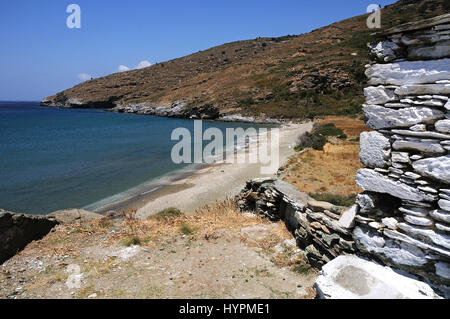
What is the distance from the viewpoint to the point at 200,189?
60.6 ft

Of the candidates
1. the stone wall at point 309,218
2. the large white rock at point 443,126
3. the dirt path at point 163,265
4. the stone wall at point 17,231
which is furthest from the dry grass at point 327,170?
the stone wall at point 17,231

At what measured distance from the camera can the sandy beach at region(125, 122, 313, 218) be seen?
1603 centimetres

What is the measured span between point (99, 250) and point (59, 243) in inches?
55.7

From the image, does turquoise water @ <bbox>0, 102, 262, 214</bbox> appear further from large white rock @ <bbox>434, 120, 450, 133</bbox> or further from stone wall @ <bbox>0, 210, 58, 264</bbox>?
large white rock @ <bbox>434, 120, 450, 133</bbox>

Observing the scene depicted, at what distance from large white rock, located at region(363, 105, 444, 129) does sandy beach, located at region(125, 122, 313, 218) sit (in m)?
11.3

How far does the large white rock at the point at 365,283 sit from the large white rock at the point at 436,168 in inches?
69.7

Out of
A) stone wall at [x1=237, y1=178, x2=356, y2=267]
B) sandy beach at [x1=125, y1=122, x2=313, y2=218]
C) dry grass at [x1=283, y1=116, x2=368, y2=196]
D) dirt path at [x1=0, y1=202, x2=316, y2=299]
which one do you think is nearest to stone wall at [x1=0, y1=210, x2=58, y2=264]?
dirt path at [x1=0, y1=202, x2=316, y2=299]

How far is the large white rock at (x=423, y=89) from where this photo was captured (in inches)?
154

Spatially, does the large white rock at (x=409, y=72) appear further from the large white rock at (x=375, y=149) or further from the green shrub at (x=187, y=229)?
the green shrub at (x=187, y=229)

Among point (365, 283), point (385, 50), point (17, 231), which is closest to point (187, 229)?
point (17, 231)

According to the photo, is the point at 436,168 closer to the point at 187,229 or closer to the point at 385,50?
the point at 385,50

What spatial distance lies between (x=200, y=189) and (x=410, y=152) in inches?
590
